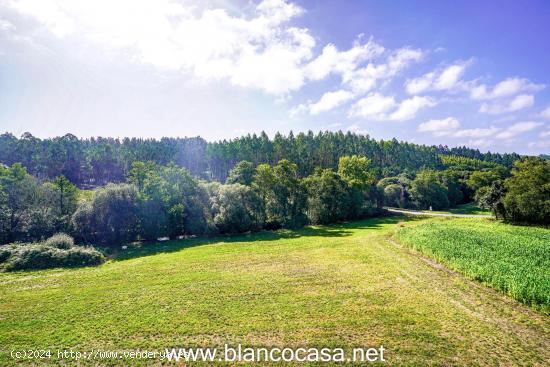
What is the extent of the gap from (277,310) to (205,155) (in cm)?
11006

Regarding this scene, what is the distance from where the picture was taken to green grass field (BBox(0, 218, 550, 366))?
12.9 metres

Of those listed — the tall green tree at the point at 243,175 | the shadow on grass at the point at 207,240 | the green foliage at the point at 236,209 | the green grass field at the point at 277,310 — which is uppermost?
the tall green tree at the point at 243,175

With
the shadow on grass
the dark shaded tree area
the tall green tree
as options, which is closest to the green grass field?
the shadow on grass

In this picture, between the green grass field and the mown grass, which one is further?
the mown grass

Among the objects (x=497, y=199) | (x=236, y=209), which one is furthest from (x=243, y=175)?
(x=497, y=199)

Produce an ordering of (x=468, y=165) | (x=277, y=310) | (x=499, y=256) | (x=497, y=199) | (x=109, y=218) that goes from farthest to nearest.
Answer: (x=468, y=165)
(x=497, y=199)
(x=109, y=218)
(x=499, y=256)
(x=277, y=310)

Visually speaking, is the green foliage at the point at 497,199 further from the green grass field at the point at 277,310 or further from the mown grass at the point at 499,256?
the green grass field at the point at 277,310

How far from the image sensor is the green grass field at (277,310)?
42.3 feet

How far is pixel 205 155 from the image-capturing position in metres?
120

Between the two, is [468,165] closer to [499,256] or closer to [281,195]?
[281,195]

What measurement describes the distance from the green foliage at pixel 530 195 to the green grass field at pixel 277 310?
34.0m

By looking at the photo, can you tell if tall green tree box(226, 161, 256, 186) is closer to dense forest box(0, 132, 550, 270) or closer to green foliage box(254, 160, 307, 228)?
dense forest box(0, 132, 550, 270)

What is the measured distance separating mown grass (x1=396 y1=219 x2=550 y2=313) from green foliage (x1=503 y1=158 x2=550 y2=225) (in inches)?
403

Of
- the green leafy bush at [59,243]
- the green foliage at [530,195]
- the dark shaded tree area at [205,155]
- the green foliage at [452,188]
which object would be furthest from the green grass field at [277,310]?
the green foliage at [452,188]
